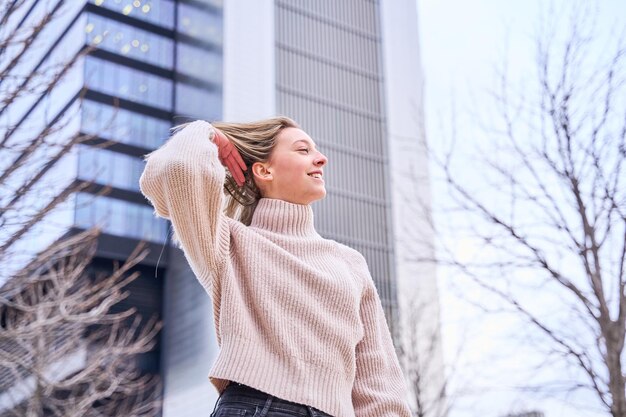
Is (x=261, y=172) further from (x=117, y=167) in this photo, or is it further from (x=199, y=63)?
(x=199, y=63)

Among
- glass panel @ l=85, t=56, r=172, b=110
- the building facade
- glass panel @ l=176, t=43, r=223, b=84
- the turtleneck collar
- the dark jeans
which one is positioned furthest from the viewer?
glass panel @ l=176, t=43, r=223, b=84

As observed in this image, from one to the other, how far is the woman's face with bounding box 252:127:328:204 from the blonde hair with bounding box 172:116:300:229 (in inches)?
0.9

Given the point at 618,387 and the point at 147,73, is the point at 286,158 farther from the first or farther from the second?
the point at 147,73

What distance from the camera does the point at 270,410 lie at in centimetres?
202

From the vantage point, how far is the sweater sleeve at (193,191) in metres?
2.07

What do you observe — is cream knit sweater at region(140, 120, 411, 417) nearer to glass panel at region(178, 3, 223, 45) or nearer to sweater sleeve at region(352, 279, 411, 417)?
sweater sleeve at region(352, 279, 411, 417)

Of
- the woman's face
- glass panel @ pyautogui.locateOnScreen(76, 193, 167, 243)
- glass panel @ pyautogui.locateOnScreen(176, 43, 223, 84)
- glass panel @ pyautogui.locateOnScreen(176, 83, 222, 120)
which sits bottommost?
the woman's face

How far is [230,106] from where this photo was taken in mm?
32844

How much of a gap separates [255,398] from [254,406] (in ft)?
Answer: 0.07

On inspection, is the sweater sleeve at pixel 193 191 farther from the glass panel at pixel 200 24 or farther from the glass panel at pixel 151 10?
the glass panel at pixel 200 24

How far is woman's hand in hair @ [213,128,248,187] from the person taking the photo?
7.69ft

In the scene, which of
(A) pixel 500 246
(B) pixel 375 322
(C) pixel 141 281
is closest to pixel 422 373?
(A) pixel 500 246

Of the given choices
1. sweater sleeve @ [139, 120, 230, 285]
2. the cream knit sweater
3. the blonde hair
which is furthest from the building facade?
sweater sleeve @ [139, 120, 230, 285]

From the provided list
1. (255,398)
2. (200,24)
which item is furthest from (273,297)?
(200,24)
